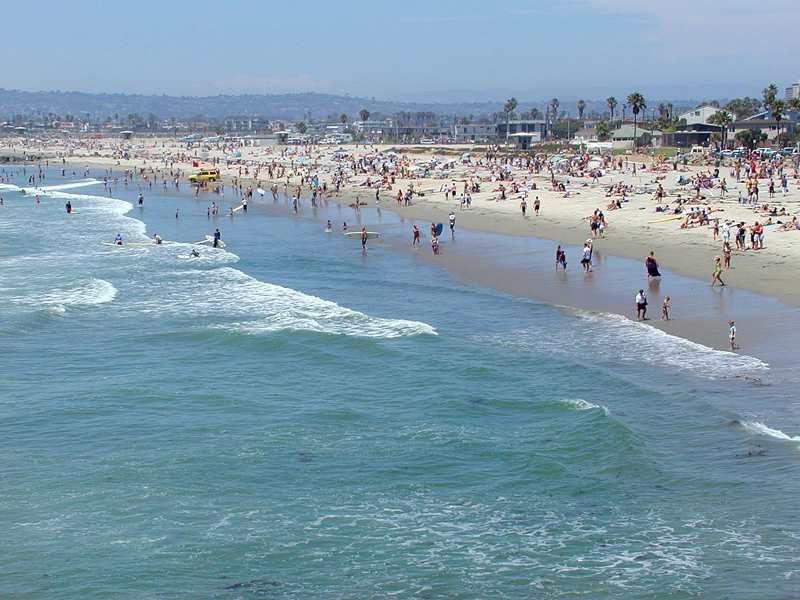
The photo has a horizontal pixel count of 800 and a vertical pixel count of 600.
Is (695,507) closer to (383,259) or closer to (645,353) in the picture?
(645,353)

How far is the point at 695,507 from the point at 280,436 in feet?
25.3

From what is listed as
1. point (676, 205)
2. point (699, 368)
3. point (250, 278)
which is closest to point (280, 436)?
point (699, 368)

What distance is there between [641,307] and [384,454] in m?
12.3

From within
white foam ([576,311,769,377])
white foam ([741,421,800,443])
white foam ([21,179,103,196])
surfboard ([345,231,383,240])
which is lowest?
white foam ([741,421,800,443])

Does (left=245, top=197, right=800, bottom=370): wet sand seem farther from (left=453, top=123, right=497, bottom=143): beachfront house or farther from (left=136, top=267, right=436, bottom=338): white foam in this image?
(left=453, top=123, right=497, bottom=143): beachfront house

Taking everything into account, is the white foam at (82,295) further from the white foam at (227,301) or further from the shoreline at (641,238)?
the shoreline at (641,238)

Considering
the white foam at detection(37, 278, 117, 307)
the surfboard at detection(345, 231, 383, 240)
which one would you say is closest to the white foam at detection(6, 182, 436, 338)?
the white foam at detection(37, 278, 117, 307)

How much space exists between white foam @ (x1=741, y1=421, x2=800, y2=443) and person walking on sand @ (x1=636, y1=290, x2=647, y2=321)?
9.05m

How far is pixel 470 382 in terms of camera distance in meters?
22.7

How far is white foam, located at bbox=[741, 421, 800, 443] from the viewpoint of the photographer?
1816 centimetres

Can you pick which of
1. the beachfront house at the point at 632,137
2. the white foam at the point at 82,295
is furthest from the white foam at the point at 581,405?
the beachfront house at the point at 632,137

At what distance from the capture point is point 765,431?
→ 731 inches

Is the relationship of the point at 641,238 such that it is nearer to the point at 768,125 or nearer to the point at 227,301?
the point at 227,301

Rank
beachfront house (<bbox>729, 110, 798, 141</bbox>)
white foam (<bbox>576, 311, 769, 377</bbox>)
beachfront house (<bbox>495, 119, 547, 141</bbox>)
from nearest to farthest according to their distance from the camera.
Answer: white foam (<bbox>576, 311, 769, 377</bbox>)
beachfront house (<bbox>729, 110, 798, 141</bbox>)
beachfront house (<bbox>495, 119, 547, 141</bbox>)
